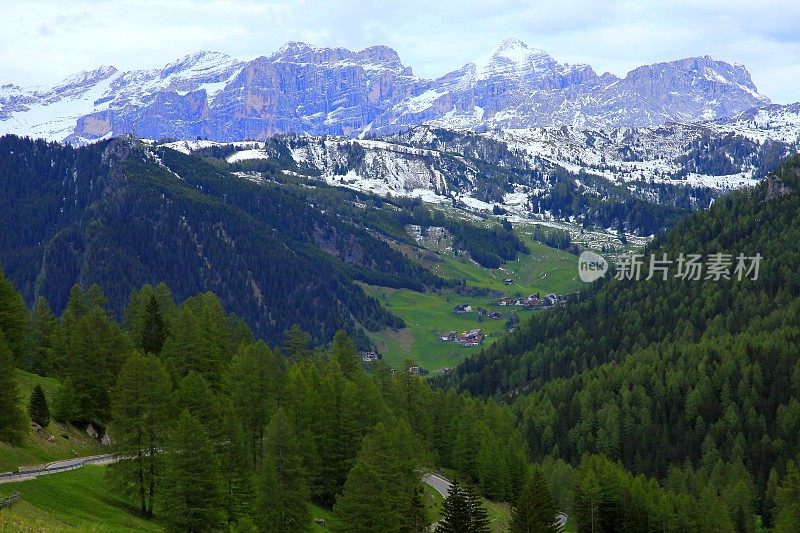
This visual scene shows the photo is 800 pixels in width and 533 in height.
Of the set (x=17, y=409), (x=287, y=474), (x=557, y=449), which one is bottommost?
(x=557, y=449)

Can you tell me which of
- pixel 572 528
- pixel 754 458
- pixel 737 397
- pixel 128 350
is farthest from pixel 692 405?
pixel 128 350

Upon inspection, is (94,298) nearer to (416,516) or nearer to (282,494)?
(416,516)

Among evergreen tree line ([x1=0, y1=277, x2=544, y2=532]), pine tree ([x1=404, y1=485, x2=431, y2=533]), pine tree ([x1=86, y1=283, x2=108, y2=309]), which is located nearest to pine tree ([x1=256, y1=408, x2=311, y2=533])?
evergreen tree line ([x1=0, y1=277, x2=544, y2=532])

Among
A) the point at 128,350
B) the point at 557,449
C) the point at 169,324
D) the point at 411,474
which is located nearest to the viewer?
the point at 411,474

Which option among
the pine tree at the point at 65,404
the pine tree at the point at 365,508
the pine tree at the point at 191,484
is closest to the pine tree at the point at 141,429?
the pine tree at the point at 191,484

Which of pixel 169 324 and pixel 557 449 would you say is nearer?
pixel 169 324

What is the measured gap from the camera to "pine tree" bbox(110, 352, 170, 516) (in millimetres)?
75000

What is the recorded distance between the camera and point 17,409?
244 feet

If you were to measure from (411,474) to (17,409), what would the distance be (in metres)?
37.2

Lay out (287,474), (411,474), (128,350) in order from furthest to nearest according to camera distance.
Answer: (128,350) → (411,474) → (287,474)

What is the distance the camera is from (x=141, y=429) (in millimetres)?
75875

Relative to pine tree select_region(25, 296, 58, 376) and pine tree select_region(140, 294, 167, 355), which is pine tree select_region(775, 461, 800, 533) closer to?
pine tree select_region(140, 294, 167, 355)

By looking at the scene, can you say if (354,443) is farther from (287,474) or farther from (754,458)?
(754,458)

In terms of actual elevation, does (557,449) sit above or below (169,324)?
below
